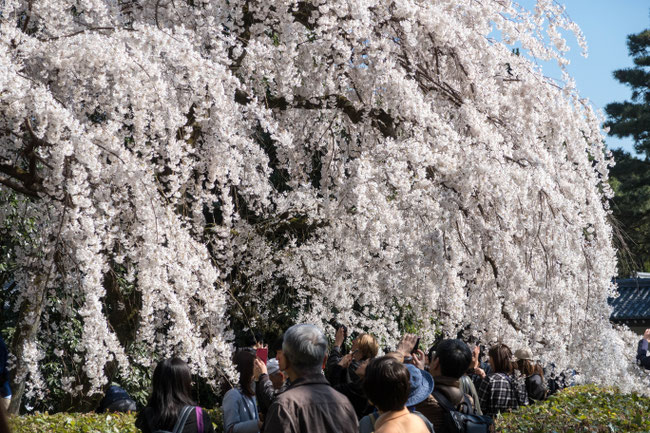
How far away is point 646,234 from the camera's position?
55.3 feet

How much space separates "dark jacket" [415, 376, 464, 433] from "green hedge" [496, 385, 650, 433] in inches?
25.8

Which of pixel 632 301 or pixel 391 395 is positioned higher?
pixel 632 301

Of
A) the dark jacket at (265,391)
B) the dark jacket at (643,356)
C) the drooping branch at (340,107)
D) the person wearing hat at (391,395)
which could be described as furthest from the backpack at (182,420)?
the dark jacket at (643,356)

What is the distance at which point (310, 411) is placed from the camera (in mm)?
2428

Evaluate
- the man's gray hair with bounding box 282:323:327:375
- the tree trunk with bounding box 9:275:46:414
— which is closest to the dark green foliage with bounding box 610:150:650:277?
the tree trunk with bounding box 9:275:46:414

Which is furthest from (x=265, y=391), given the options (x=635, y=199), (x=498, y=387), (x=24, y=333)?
(x=635, y=199)

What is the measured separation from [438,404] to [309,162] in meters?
3.98

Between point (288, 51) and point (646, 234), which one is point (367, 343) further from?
point (646, 234)

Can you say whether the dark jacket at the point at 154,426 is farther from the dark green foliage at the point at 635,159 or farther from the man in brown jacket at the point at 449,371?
the dark green foliage at the point at 635,159

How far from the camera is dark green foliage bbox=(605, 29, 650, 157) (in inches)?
674

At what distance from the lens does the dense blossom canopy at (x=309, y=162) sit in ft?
14.5

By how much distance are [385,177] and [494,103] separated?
1302 mm

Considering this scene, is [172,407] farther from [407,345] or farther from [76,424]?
[76,424]

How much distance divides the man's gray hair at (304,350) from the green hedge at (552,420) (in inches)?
69.4
